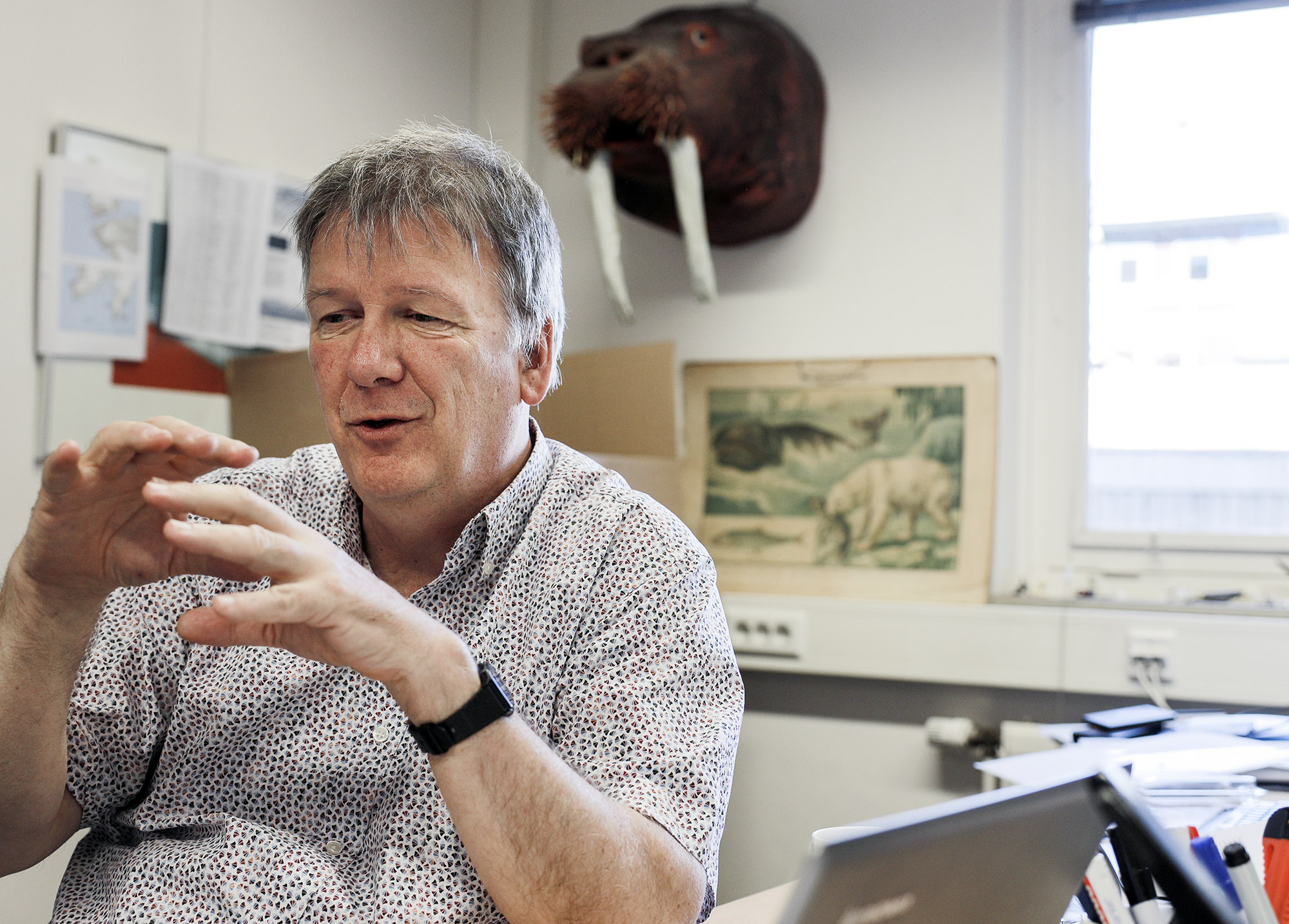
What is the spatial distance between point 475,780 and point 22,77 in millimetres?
1372

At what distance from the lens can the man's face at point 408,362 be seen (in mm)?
1053

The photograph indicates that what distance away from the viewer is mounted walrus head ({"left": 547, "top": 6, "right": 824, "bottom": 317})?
2.02m

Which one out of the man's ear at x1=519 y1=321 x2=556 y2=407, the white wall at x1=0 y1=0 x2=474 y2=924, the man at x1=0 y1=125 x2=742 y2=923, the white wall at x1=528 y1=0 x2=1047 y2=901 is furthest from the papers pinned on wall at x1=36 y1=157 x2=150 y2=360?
the white wall at x1=528 y1=0 x2=1047 y2=901

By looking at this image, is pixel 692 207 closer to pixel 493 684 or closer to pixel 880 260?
pixel 880 260

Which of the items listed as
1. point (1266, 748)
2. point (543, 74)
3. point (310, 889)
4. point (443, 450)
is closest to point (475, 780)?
point (310, 889)

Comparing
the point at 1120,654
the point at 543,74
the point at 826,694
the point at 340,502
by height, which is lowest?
the point at 826,694

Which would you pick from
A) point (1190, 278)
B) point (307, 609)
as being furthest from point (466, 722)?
point (1190, 278)

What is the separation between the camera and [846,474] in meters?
2.30

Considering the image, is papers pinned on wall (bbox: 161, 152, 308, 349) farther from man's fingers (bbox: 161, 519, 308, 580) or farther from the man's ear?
man's fingers (bbox: 161, 519, 308, 580)

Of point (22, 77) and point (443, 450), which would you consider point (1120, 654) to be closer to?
point (443, 450)

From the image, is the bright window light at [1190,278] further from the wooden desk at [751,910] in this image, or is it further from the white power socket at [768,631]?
the wooden desk at [751,910]

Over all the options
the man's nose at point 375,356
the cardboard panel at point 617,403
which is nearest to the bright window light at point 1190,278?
the cardboard panel at point 617,403

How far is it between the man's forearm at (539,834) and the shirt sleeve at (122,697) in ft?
1.39

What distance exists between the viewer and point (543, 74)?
268cm
